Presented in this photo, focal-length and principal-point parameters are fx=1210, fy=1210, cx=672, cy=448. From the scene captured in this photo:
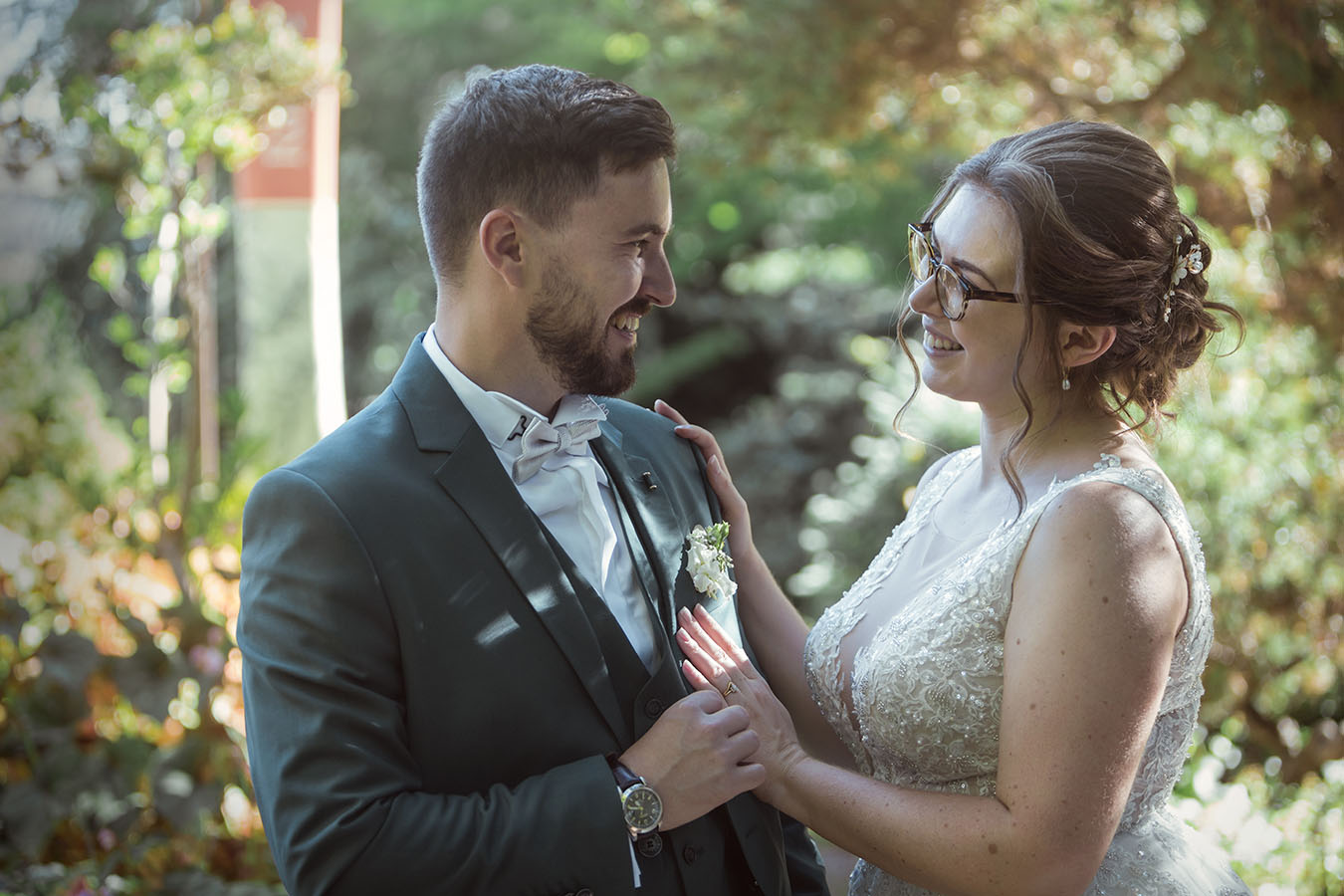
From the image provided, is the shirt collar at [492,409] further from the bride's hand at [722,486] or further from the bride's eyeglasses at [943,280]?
the bride's eyeglasses at [943,280]

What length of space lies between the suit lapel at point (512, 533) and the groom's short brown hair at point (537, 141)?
357 millimetres

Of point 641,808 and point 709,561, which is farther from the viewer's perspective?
point 709,561

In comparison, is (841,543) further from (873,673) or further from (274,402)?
(873,673)

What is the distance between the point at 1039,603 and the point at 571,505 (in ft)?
2.89

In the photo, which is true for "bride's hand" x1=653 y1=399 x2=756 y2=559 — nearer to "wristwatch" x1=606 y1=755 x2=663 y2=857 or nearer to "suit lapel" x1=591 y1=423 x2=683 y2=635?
"suit lapel" x1=591 y1=423 x2=683 y2=635

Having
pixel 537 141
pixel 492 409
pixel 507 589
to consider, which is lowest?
pixel 507 589

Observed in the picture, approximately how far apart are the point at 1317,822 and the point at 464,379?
401 cm

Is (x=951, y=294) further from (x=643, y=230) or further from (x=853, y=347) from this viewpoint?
(x=853, y=347)

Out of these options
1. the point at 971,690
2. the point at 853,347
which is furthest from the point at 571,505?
the point at 853,347

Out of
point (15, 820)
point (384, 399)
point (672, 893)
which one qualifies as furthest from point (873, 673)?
point (15, 820)

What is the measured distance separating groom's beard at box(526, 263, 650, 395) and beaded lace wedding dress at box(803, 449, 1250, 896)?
778mm

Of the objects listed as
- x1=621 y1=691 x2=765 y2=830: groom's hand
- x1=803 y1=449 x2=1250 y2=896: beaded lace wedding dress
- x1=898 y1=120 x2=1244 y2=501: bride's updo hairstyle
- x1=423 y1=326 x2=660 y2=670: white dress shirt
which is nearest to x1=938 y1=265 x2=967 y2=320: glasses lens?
x1=898 y1=120 x2=1244 y2=501: bride's updo hairstyle

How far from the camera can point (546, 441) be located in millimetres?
2318

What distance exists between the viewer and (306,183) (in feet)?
21.9
